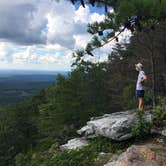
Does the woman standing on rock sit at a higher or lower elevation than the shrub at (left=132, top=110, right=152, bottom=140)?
higher

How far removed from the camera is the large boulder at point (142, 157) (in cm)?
1036

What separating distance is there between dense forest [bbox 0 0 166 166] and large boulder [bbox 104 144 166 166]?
171 centimetres

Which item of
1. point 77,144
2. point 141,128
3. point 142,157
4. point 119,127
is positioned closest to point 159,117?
point 141,128

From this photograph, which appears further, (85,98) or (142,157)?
(85,98)

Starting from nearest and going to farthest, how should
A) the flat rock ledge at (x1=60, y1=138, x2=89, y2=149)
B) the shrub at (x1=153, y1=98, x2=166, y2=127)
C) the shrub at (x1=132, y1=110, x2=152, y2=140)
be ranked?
the shrub at (x1=132, y1=110, x2=152, y2=140) < the shrub at (x1=153, y1=98, x2=166, y2=127) < the flat rock ledge at (x1=60, y1=138, x2=89, y2=149)

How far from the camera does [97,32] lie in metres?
11.4

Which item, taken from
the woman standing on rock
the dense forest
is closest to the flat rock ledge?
the dense forest

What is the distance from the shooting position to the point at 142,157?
10.6 metres

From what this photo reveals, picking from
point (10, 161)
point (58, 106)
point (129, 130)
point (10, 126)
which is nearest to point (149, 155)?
point (129, 130)

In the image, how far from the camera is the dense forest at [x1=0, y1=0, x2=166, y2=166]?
43.1 feet

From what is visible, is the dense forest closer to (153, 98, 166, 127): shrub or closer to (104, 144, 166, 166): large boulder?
(153, 98, 166, 127): shrub

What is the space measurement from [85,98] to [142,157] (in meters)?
31.9

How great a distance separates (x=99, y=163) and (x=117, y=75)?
20.7m

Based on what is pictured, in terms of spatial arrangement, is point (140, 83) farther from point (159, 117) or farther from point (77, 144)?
point (77, 144)
